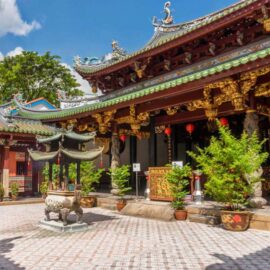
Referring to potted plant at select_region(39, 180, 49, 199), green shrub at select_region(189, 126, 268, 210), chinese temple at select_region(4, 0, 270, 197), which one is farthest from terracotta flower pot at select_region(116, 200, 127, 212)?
potted plant at select_region(39, 180, 49, 199)

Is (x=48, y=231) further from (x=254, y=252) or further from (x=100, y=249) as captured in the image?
(x=254, y=252)

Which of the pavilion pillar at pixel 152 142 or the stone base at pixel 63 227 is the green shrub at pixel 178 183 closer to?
the stone base at pixel 63 227

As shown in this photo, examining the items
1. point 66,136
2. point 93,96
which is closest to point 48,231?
point 66,136

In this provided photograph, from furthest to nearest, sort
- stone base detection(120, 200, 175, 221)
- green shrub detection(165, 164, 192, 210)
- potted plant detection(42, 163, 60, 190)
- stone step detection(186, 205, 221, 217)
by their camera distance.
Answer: potted plant detection(42, 163, 60, 190) < stone base detection(120, 200, 175, 221) < green shrub detection(165, 164, 192, 210) < stone step detection(186, 205, 221, 217)

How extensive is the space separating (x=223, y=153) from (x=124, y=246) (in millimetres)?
3140

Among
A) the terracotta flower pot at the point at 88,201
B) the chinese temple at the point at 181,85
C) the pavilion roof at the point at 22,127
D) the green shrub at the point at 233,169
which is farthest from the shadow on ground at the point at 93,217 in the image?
the pavilion roof at the point at 22,127

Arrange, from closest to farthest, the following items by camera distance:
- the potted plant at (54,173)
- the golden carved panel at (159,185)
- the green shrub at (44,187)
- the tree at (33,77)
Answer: the golden carved panel at (159,185) < the potted plant at (54,173) < the green shrub at (44,187) < the tree at (33,77)

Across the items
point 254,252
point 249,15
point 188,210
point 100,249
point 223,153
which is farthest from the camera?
point 249,15

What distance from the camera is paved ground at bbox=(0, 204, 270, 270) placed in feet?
16.3

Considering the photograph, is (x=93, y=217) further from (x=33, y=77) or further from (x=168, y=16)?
(x=33, y=77)

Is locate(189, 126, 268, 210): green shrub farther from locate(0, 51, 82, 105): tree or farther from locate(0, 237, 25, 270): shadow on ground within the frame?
locate(0, 51, 82, 105): tree

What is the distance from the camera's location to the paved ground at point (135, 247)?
16.3 ft

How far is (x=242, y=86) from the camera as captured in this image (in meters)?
8.41

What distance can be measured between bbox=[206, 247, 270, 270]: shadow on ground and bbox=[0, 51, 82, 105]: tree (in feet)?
94.0
